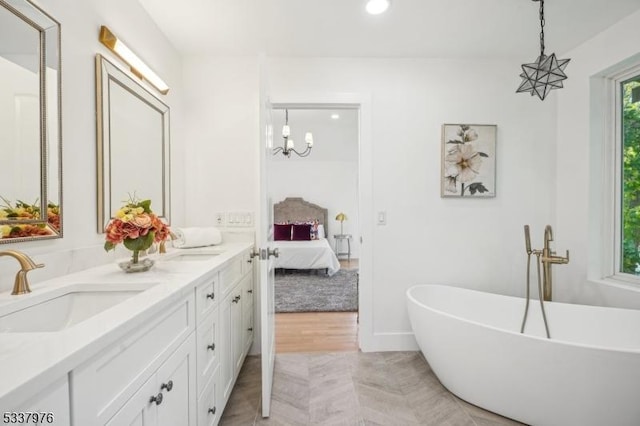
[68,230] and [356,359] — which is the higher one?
[68,230]

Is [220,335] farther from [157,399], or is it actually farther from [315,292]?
[315,292]

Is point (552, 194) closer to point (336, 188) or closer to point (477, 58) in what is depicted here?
point (477, 58)

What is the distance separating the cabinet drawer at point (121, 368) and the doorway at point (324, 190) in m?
1.63

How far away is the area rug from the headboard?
1.59 metres

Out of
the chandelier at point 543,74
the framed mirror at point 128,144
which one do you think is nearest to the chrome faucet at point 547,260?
the chandelier at point 543,74

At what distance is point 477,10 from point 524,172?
4.28 ft

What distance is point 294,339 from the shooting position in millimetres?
2443

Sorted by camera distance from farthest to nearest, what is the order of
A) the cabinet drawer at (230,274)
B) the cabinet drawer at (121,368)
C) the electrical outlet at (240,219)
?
1. the electrical outlet at (240,219)
2. the cabinet drawer at (230,274)
3. the cabinet drawer at (121,368)

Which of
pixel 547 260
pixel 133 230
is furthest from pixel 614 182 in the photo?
pixel 133 230

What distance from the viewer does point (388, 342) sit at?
7.49 ft

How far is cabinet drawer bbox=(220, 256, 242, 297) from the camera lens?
1.49 metres

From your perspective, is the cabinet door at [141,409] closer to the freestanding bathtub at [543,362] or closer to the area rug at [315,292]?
the freestanding bathtub at [543,362]

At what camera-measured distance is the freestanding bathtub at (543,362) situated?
1282 millimetres

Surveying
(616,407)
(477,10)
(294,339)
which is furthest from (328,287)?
(477,10)
